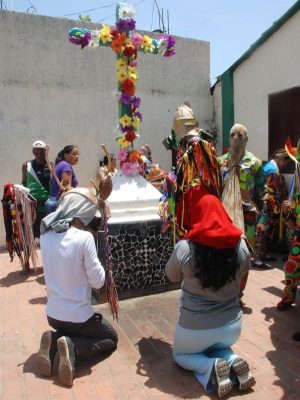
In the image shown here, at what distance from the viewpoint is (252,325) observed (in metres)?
3.32

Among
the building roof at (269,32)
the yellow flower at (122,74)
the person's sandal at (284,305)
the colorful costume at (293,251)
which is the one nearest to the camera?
the colorful costume at (293,251)

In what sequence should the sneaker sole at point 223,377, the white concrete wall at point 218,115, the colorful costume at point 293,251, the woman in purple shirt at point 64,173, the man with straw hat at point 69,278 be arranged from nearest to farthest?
the sneaker sole at point 223,377 → the man with straw hat at point 69,278 → the colorful costume at point 293,251 → the woman in purple shirt at point 64,173 → the white concrete wall at point 218,115

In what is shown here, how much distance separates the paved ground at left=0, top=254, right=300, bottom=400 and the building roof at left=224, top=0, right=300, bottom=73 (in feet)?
13.8

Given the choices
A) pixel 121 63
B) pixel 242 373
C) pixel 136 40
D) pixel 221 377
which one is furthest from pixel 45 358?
pixel 136 40

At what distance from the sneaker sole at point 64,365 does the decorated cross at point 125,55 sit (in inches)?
82.9

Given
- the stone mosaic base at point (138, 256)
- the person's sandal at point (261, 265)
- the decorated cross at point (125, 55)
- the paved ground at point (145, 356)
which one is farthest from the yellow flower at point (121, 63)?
the person's sandal at point (261, 265)

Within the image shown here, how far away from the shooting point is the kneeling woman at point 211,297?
90.5 inches

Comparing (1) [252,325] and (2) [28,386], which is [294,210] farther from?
(2) [28,386]

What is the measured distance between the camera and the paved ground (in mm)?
2410

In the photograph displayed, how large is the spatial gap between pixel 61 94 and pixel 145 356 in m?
5.32

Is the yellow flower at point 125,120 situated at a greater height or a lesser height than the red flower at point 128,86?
lesser

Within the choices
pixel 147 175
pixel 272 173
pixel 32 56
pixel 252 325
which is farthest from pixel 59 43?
pixel 252 325

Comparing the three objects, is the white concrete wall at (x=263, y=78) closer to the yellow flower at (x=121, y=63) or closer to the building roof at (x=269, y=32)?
the building roof at (x=269, y=32)

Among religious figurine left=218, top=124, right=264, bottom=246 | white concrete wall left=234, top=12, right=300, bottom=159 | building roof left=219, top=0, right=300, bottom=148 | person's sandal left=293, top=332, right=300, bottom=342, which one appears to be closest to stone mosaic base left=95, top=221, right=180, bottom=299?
religious figurine left=218, top=124, right=264, bottom=246
